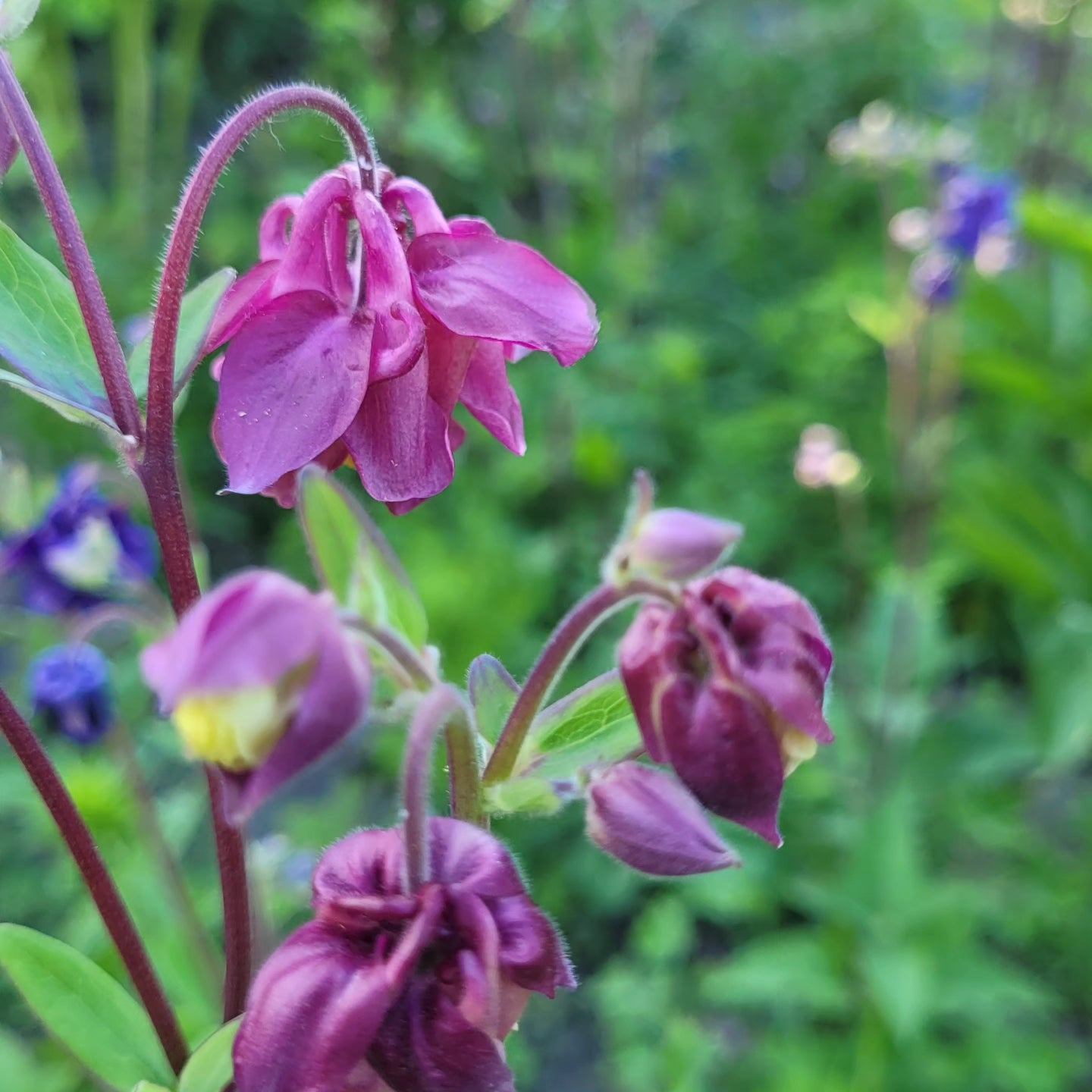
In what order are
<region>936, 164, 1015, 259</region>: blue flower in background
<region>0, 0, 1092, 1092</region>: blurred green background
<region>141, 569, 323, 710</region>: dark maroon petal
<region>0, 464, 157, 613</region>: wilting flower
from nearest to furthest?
<region>141, 569, 323, 710</region>: dark maroon petal, <region>0, 464, 157, 613</region>: wilting flower, <region>0, 0, 1092, 1092</region>: blurred green background, <region>936, 164, 1015, 259</region>: blue flower in background

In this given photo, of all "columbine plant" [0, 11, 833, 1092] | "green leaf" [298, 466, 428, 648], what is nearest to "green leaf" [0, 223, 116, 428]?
"columbine plant" [0, 11, 833, 1092]

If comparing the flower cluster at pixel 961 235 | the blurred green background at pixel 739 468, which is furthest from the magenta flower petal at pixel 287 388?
the flower cluster at pixel 961 235

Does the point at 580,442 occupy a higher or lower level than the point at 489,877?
lower

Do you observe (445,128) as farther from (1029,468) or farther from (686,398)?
(1029,468)

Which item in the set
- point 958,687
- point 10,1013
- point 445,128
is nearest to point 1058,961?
point 958,687

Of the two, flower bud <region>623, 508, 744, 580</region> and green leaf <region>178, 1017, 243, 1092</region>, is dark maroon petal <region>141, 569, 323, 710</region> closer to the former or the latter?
flower bud <region>623, 508, 744, 580</region>

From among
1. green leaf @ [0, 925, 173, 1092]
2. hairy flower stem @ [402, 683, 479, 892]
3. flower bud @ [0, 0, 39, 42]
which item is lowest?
green leaf @ [0, 925, 173, 1092]
